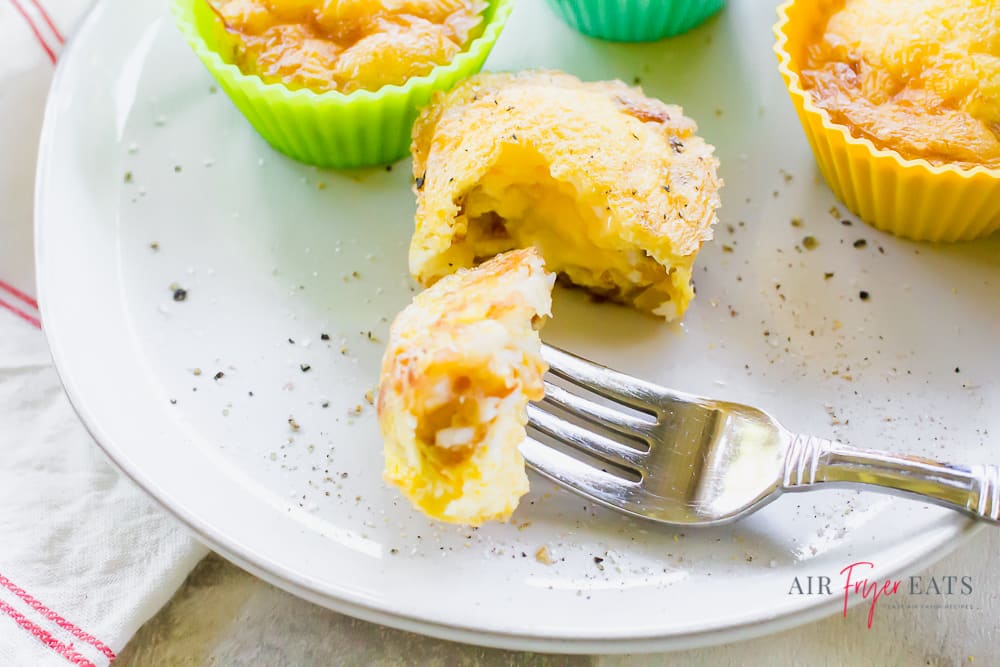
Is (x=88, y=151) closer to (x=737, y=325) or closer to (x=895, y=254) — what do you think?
(x=737, y=325)

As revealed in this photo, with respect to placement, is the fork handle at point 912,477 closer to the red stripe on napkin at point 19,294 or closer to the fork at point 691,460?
the fork at point 691,460

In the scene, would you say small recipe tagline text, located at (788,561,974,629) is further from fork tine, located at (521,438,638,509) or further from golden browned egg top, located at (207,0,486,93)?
Result: golden browned egg top, located at (207,0,486,93)

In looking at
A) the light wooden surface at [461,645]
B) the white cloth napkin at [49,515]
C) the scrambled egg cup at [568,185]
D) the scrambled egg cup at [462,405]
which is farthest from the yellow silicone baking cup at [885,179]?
the white cloth napkin at [49,515]

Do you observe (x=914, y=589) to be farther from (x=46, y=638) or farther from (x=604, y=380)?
(x=46, y=638)

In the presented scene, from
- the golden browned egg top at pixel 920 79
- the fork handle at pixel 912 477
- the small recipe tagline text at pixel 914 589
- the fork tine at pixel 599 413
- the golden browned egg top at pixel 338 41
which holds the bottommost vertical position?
the small recipe tagline text at pixel 914 589

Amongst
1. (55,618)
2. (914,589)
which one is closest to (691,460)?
(914,589)

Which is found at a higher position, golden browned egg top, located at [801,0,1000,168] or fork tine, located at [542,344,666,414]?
golden browned egg top, located at [801,0,1000,168]

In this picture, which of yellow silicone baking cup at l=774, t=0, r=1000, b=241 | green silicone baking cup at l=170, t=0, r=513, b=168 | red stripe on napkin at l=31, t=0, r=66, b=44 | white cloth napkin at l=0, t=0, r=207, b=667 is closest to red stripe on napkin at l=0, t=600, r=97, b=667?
white cloth napkin at l=0, t=0, r=207, b=667

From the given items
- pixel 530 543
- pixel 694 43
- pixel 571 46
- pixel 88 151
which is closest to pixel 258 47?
pixel 88 151
